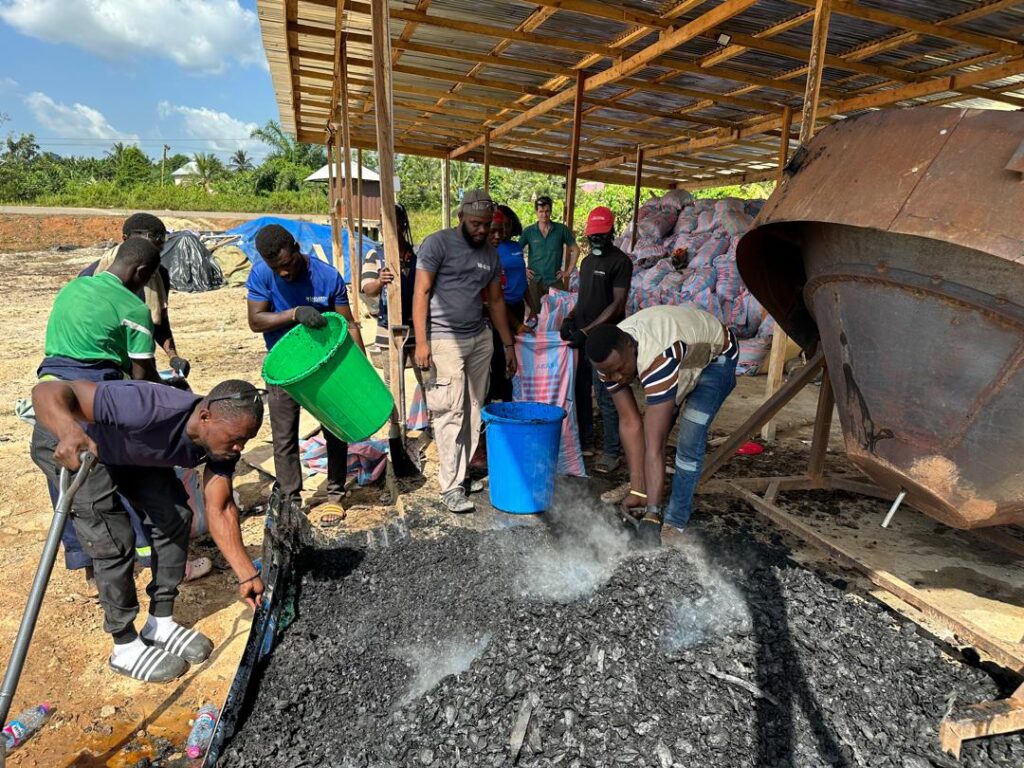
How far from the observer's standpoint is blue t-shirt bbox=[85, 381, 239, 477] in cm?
225

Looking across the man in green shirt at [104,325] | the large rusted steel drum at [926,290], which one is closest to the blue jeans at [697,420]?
the large rusted steel drum at [926,290]

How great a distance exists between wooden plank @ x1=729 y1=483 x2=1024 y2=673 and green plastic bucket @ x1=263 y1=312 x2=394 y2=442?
2.27 meters

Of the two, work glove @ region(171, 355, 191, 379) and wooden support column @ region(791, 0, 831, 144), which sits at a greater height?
wooden support column @ region(791, 0, 831, 144)

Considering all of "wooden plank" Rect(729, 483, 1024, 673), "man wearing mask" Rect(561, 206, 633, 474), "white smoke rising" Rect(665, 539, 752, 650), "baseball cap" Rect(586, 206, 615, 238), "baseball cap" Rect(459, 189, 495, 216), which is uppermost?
"baseball cap" Rect(459, 189, 495, 216)

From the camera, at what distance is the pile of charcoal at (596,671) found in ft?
7.07

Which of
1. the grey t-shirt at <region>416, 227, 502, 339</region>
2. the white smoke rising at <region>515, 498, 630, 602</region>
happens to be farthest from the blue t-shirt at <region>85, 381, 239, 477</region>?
the grey t-shirt at <region>416, 227, 502, 339</region>

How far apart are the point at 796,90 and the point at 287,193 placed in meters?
33.8

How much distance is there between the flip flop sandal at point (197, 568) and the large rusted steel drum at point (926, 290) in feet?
9.83

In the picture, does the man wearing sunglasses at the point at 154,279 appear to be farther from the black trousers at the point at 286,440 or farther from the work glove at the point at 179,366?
the black trousers at the point at 286,440

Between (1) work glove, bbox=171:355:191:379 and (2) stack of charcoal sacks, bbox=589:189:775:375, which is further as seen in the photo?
(2) stack of charcoal sacks, bbox=589:189:775:375

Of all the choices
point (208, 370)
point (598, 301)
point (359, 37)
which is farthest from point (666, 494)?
point (208, 370)

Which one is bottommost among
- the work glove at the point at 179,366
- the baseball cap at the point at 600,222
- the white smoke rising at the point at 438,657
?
the white smoke rising at the point at 438,657

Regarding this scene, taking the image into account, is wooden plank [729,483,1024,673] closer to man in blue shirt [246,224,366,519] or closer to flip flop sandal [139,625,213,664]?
man in blue shirt [246,224,366,519]

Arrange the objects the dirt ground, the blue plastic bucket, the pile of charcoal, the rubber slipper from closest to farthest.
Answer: the pile of charcoal, the dirt ground, the blue plastic bucket, the rubber slipper
